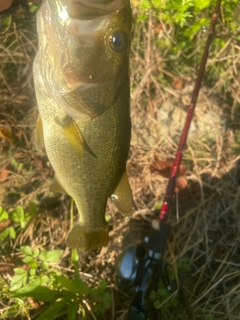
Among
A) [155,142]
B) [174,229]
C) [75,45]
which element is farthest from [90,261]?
[75,45]

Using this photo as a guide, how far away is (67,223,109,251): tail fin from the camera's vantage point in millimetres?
2109

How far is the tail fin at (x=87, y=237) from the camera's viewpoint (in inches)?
83.0

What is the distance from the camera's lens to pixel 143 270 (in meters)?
2.55

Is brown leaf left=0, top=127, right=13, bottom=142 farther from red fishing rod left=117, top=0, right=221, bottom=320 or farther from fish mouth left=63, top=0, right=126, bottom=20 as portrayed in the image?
fish mouth left=63, top=0, right=126, bottom=20

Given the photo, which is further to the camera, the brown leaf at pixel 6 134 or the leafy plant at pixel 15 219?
the brown leaf at pixel 6 134

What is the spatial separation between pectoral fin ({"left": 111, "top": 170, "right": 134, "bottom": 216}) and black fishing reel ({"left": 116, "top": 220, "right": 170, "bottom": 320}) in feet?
2.38

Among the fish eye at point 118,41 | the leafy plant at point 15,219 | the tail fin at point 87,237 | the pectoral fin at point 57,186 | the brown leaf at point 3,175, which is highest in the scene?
the fish eye at point 118,41

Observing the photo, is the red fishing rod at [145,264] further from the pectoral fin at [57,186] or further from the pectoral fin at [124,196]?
the pectoral fin at [57,186]

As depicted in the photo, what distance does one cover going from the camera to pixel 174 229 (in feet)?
10.8

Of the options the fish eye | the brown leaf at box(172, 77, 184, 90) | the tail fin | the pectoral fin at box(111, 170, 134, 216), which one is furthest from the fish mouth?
the brown leaf at box(172, 77, 184, 90)

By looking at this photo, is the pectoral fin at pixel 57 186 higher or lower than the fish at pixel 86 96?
lower

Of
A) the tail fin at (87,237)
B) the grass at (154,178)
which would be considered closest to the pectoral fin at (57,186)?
the tail fin at (87,237)

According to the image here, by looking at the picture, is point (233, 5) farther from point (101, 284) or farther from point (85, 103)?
point (101, 284)

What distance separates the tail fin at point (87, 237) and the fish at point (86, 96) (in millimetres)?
101
